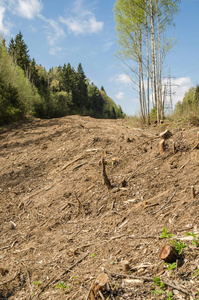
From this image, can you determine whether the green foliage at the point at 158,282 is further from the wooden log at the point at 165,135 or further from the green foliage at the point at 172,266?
the wooden log at the point at 165,135

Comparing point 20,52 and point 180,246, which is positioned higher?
point 20,52

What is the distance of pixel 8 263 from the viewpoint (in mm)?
3305

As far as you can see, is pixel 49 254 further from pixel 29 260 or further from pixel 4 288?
pixel 4 288

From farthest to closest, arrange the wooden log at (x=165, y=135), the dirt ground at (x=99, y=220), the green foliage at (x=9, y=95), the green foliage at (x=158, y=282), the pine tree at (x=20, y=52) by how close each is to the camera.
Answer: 1. the pine tree at (x=20, y=52)
2. the green foliage at (x=9, y=95)
3. the wooden log at (x=165, y=135)
4. the dirt ground at (x=99, y=220)
5. the green foliage at (x=158, y=282)

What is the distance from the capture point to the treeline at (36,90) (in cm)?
1325

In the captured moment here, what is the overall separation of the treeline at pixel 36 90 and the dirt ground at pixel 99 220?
800 cm

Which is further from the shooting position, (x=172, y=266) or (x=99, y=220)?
(x=99, y=220)

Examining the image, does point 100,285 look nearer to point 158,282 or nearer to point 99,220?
point 158,282

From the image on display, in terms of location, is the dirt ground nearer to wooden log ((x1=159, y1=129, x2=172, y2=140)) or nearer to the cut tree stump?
the cut tree stump

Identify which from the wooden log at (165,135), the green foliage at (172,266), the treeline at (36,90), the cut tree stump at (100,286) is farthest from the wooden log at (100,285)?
the treeline at (36,90)

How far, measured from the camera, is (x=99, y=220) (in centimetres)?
370

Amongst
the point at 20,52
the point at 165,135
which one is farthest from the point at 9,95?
the point at 20,52

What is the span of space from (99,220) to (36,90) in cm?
2110

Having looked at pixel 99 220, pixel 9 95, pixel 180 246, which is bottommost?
pixel 99 220
